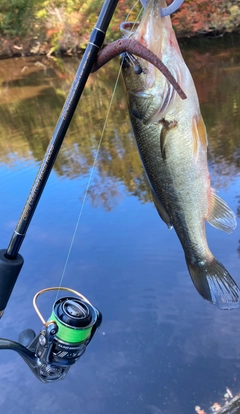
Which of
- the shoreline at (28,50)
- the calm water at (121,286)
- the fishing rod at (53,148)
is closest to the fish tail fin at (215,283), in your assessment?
the fishing rod at (53,148)

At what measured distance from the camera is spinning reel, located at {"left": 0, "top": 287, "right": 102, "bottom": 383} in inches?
59.4

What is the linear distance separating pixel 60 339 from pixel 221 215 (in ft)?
2.25

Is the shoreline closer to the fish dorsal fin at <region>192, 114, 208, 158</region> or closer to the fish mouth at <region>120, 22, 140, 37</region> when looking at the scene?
the fish mouth at <region>120, 22, 140, 37</region>

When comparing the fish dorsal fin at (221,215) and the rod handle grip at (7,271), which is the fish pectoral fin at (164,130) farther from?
the rod handle grip at (7,271)

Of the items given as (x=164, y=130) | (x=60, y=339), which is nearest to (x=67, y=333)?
(x=60, y=339)

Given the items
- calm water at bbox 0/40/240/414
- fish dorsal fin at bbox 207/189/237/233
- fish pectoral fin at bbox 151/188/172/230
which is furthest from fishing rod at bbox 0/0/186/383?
calm water at bbox 0/40/240/414

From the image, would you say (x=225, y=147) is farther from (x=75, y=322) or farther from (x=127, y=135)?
(x=75, y=322)

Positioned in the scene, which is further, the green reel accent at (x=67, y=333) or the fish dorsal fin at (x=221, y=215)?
the green reel accent at (x=67, y=333)

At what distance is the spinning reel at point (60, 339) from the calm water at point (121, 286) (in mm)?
1432

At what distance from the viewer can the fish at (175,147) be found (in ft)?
3.88

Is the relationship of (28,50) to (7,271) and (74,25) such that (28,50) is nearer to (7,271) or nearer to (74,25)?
(74,25)

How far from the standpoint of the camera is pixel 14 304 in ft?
12.3

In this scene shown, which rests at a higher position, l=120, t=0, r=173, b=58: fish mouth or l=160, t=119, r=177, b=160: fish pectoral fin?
l=120, t=0, r=173, b=58: fish mouth

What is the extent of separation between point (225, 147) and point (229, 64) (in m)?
7.51
